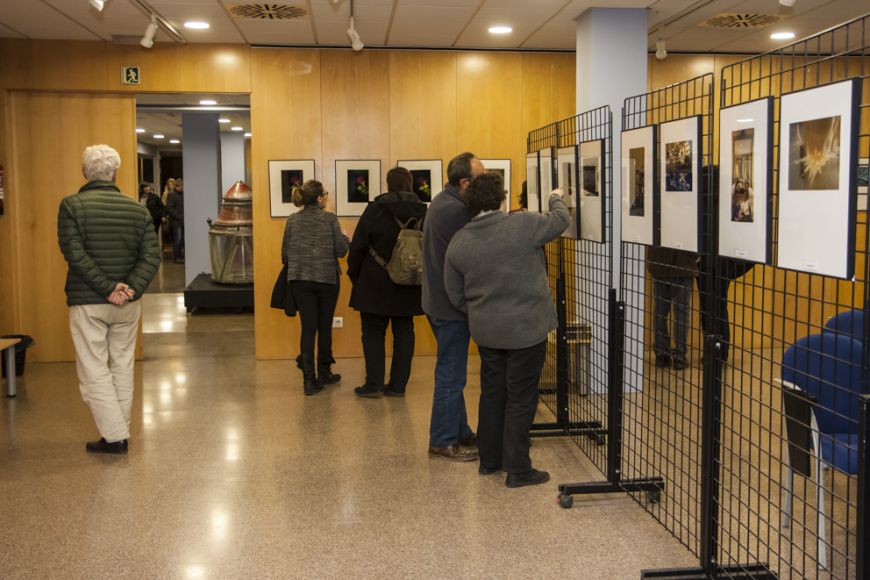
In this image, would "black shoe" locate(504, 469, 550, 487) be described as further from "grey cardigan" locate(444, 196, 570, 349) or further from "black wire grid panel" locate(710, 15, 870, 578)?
"black wire grid panel" locate(710, 15, 870, 578)

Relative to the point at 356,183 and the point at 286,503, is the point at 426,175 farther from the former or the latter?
the point at 286,503

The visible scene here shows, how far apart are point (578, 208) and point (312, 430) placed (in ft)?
7.51

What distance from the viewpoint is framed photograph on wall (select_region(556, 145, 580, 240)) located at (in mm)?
4617

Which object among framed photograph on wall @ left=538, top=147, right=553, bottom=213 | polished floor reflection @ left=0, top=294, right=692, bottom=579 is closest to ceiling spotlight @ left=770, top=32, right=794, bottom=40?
framed photograph on wall @ left=538, top=147, right=553, bottom=213

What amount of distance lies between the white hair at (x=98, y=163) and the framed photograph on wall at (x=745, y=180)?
11.5ft

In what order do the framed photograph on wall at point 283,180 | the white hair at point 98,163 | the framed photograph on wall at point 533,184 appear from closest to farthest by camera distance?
the white hair at point 98,163 < the framed photograph on wall at point 533,184 < the framed photograph on wall at point 283,180

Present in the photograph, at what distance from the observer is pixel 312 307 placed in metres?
6.63

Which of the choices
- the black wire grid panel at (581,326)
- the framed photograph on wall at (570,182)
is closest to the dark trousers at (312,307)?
the black wire grid panel at (581,326)

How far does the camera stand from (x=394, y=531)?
3973 mm

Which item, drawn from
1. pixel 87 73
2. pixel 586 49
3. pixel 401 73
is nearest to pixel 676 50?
pixel 586 49

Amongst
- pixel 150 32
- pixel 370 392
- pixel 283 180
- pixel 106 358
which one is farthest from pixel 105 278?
pixel 283 180

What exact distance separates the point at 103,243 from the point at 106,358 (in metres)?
0.65

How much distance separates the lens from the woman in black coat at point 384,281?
19.6 feet

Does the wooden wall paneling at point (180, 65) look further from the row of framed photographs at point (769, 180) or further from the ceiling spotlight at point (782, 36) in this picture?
the row of framed photographs at point (769, 180)
